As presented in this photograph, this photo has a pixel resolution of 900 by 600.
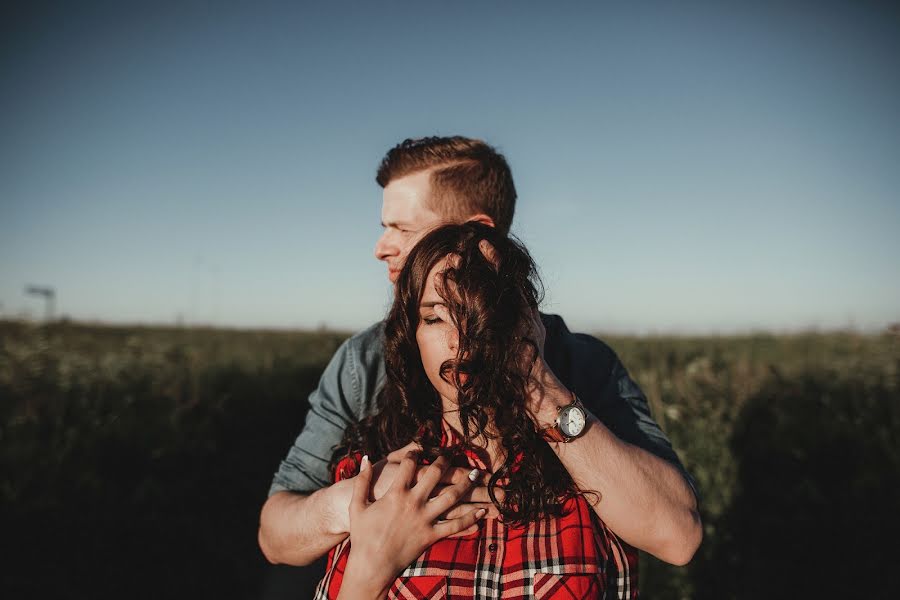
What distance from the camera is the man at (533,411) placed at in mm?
1612

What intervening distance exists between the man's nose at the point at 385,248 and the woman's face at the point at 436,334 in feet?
2.52

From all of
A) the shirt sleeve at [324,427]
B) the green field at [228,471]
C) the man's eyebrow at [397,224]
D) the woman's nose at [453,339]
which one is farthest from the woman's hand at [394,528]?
the green field at [228,471]

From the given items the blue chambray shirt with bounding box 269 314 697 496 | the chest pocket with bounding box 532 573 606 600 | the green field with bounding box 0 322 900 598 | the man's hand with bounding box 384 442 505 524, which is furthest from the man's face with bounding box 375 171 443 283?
the green field with bounding box 0 322 900 598

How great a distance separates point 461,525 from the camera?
1.62 metres

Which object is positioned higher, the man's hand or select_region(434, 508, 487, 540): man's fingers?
the man's hand

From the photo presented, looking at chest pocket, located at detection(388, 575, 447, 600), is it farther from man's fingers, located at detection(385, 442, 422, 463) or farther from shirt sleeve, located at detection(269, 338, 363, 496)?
shirt sleeve, located at detection(269, 338, 363, 496)

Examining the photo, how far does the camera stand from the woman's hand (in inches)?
60.2

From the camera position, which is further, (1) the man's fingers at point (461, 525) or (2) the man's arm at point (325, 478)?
(2) the man's arm at point (325, 478)

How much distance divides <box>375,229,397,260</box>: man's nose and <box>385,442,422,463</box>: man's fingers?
962mm

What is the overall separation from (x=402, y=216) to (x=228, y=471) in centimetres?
463

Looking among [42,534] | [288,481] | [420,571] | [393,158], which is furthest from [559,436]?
[42,534]

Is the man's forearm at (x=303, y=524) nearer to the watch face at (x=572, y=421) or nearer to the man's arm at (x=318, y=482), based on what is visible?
the man's arm at (x=318, y=482)

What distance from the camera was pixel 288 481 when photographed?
80.7 inches

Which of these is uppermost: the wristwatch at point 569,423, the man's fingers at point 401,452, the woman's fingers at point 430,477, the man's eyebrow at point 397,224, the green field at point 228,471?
the man's eyebrow at point 397,224
